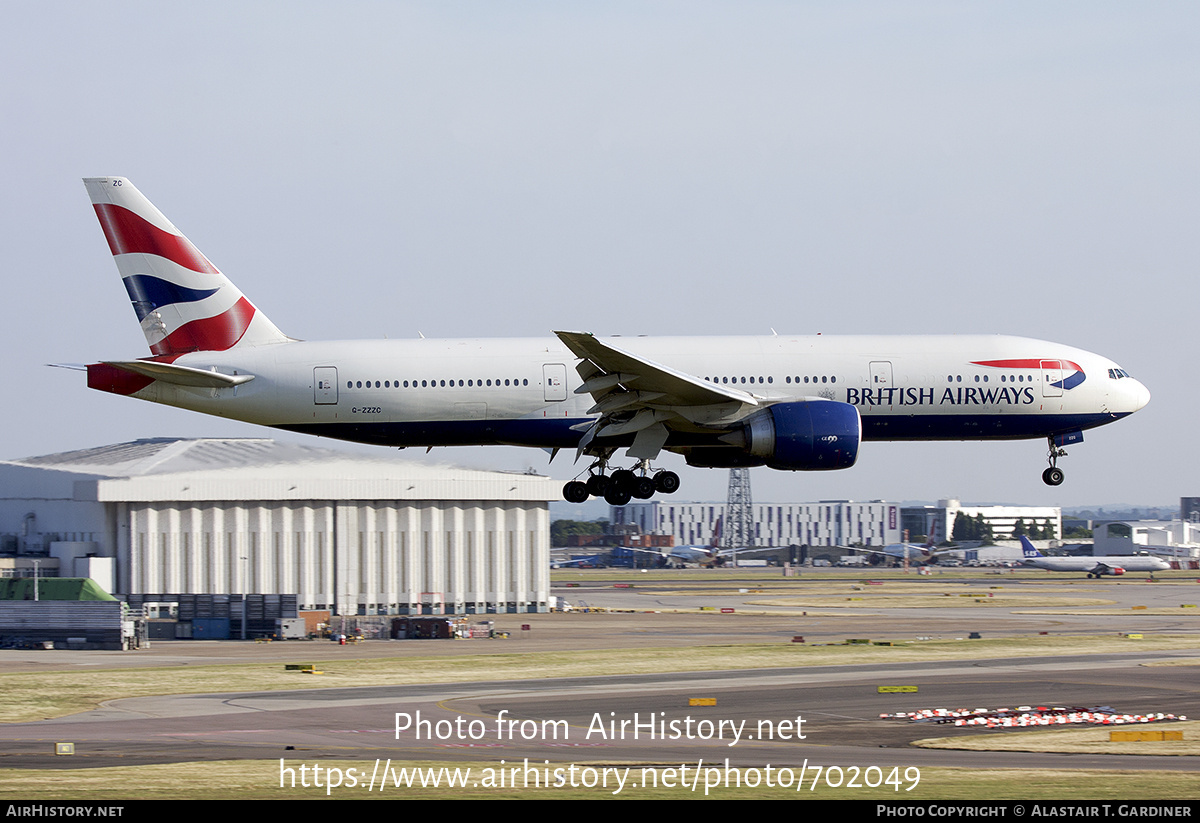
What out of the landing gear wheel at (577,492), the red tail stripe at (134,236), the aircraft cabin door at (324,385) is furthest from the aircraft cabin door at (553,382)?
the red tail stripe at (134,236)

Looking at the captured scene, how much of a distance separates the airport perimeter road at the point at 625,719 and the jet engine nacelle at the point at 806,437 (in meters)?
7.71

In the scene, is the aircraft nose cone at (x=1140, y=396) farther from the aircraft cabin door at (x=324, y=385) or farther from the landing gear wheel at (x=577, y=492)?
the aircraft cabin door at (x=324, y=385)

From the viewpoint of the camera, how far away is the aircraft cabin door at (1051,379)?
149 ft

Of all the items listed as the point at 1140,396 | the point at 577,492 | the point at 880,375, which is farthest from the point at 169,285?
the point at 1140,396

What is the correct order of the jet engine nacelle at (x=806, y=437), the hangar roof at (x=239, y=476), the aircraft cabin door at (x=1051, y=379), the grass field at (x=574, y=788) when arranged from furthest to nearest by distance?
the hangar roof at (x=239, y=476) < the aircraft cabin door at (x=1051, y=379) < the jet engine nacelle at (x=806, y=437) < the grass field at (x=574, y=788)

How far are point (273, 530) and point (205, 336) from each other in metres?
45.7

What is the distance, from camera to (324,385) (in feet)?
144

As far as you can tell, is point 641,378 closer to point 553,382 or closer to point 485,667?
point 553,382

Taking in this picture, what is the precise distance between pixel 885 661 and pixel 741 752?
80.4 feet

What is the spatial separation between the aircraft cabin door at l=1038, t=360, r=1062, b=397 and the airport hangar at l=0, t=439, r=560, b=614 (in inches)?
1828

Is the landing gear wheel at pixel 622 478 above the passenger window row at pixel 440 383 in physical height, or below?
below

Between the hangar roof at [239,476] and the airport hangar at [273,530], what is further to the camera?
the airport hangar at [273,530]

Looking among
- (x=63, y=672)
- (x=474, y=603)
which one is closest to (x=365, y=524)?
(x=474, y=603)
